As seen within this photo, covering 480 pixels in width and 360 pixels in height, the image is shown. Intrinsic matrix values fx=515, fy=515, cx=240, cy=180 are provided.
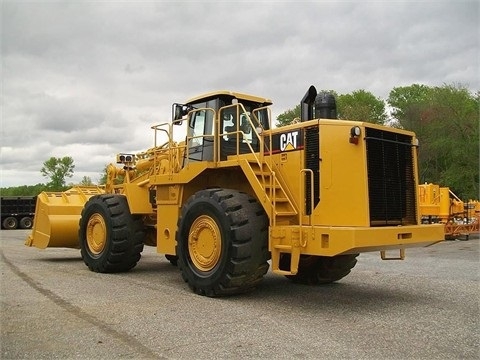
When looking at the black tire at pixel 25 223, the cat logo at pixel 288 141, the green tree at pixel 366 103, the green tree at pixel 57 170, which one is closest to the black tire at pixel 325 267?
the cat logo at pixel 288 141

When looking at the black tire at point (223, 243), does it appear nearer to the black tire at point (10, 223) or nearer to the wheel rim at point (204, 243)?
the wheel rim at point (204, 243)

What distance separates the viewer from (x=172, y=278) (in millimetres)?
9898

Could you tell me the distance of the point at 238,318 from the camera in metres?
6.36

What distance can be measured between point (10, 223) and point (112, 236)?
29.1m

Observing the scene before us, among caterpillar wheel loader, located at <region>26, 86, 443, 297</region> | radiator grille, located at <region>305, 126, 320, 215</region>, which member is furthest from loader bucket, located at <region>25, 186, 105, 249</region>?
radiator grille, located at <region>305, 126, 320, 215</region>

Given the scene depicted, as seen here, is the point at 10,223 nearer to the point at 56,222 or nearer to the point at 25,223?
the point at 25,223

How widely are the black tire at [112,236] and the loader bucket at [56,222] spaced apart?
5.73 ft

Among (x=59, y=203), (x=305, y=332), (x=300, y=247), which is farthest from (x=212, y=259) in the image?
(x=59, y=203)

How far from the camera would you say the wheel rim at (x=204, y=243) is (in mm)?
7664

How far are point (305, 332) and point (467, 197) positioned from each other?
35.9 metres

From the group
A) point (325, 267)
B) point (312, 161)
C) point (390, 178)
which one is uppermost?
point (312, 161)

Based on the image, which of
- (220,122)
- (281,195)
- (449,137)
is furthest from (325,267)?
(449,137)

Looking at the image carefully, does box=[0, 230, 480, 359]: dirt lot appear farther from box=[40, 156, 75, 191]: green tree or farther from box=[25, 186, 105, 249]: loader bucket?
box=[40, 156, 75, 191]: green tree

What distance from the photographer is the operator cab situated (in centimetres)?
882
